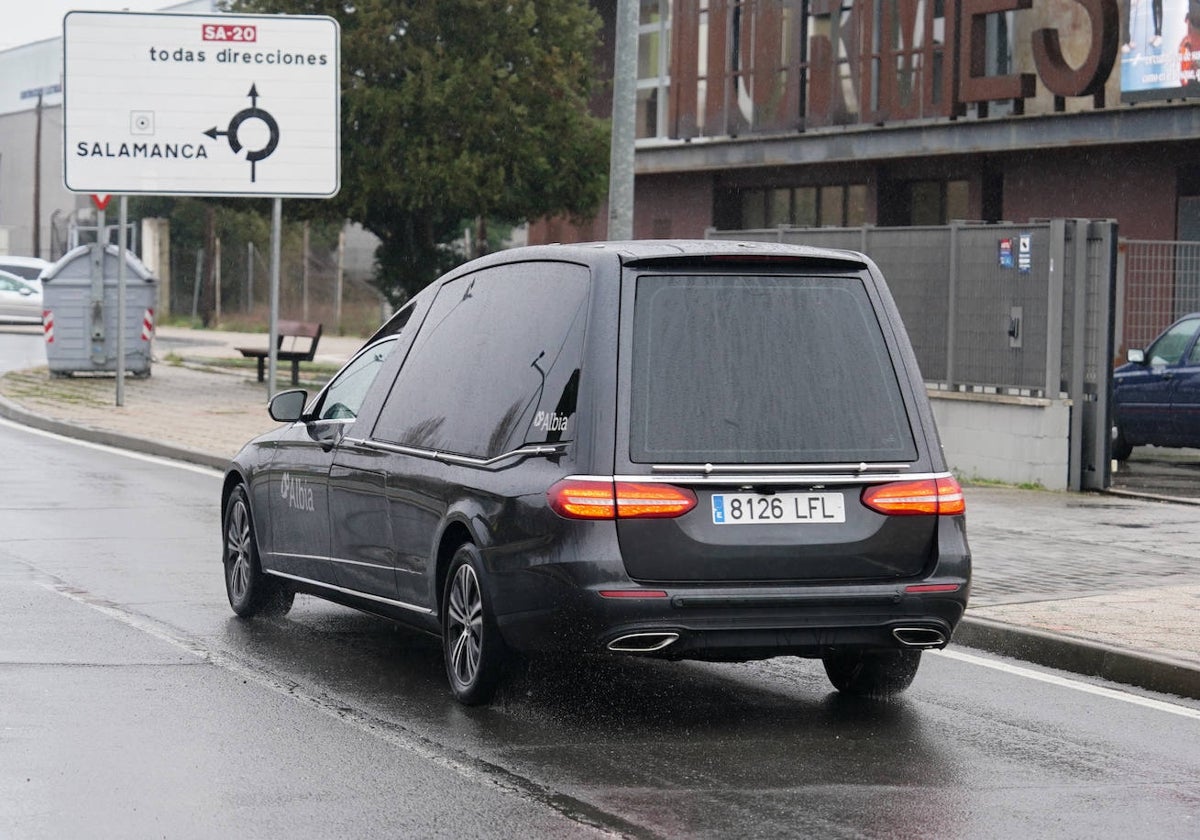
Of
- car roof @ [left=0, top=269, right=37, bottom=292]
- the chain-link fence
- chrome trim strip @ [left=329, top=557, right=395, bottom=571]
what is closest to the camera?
chrome trim strip @ [left=329, top=557, right=395, bottom=571]

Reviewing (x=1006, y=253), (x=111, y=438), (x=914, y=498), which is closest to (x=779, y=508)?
(x=914, y=498)

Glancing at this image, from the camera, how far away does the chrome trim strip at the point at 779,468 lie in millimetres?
7125

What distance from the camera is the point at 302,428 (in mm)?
9508

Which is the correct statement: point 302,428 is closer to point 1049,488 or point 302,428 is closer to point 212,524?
point 212,524

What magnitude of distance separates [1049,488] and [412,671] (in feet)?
33.8

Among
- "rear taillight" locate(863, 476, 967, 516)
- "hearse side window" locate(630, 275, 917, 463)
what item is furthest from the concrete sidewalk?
"hearse side window" locate(630, 275, 917, 463)

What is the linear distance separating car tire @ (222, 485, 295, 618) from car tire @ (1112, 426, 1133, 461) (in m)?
13.0

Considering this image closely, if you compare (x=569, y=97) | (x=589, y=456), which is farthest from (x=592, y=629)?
(x=569, y=97)

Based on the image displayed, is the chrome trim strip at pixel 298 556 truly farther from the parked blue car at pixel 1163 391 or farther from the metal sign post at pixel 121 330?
the metal sign post at pixel 121 330

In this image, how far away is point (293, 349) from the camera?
32344 millimetres

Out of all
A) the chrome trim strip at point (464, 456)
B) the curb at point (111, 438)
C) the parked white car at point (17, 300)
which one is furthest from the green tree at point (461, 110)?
the chrome trim strip at point (464, 456)

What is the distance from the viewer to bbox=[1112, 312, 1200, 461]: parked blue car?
20.2 m

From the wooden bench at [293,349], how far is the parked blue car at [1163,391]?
13.7m

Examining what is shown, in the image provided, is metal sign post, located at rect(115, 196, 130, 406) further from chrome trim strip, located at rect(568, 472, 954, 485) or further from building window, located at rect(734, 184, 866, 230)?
chrome trim strip, located at rect(568, 472, 954, 485)
